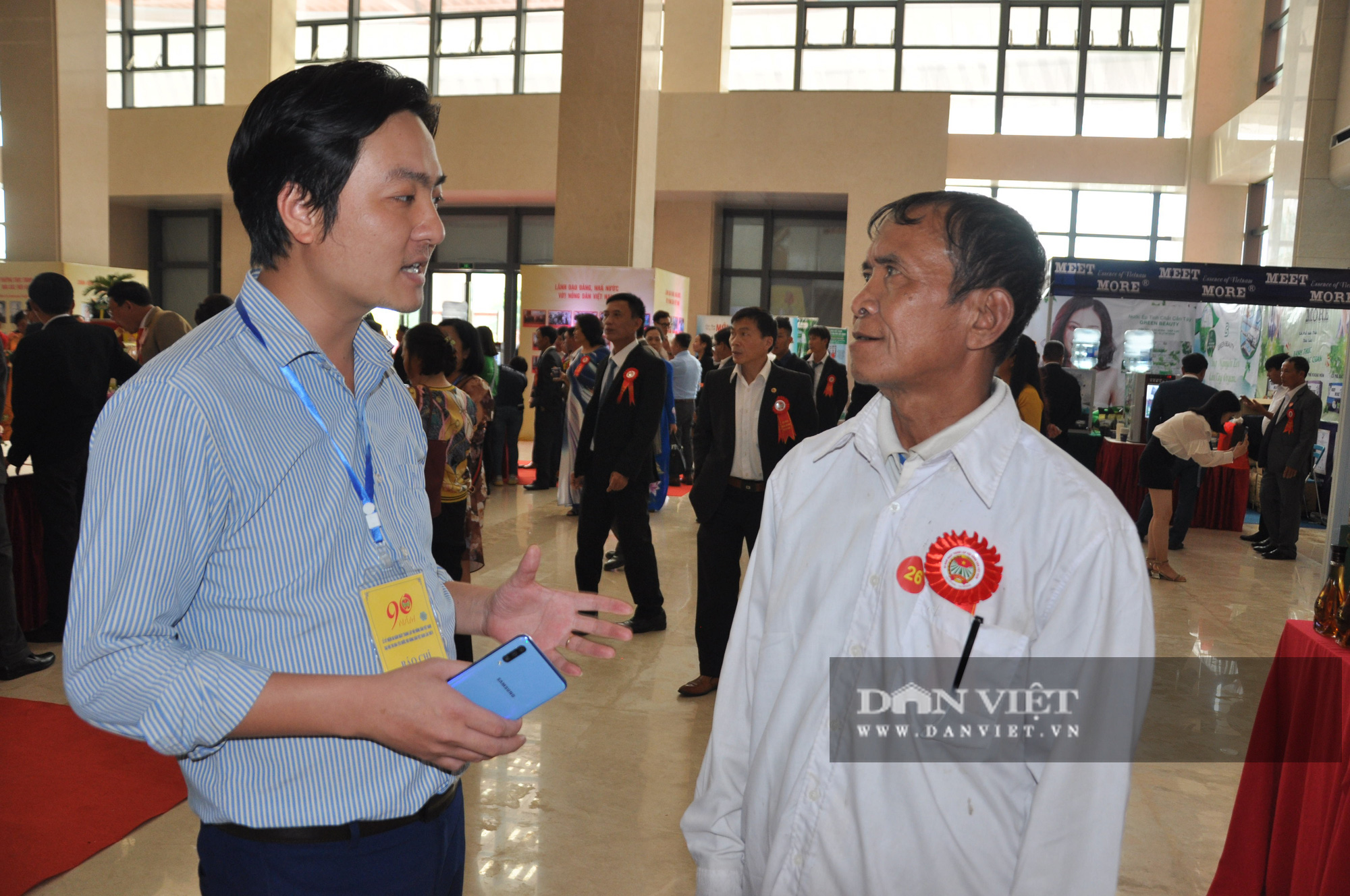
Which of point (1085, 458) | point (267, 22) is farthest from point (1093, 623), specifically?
point (267, 22)

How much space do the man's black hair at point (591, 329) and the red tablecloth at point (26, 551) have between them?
323 cm

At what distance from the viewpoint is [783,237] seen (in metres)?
16.3

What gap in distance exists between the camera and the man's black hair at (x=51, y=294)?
4.84 metres

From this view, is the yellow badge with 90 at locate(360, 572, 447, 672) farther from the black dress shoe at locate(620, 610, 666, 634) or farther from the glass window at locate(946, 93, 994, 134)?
the glass window at locate(946, 93, 994, 134)

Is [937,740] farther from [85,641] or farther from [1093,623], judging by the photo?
[85,641]

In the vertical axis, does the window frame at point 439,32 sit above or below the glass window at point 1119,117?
above

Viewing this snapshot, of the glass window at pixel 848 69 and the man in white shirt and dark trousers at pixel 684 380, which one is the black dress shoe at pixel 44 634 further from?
the glass window at pixel 848 69

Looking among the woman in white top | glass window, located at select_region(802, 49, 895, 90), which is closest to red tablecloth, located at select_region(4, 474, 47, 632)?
the woman in white top

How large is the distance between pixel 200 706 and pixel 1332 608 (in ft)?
9.33

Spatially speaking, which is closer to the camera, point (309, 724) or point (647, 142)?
point (309, 724)

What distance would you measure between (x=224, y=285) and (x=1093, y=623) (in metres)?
18.1

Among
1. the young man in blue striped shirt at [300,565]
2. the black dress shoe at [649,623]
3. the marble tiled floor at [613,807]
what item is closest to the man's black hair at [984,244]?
the young man in blue striped shirt at [300,565]

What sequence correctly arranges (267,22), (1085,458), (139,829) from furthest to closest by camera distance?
(267,22), (1085,458), (139,829)

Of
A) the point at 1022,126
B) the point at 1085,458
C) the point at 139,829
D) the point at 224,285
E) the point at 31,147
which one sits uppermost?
the point at 1022,126
